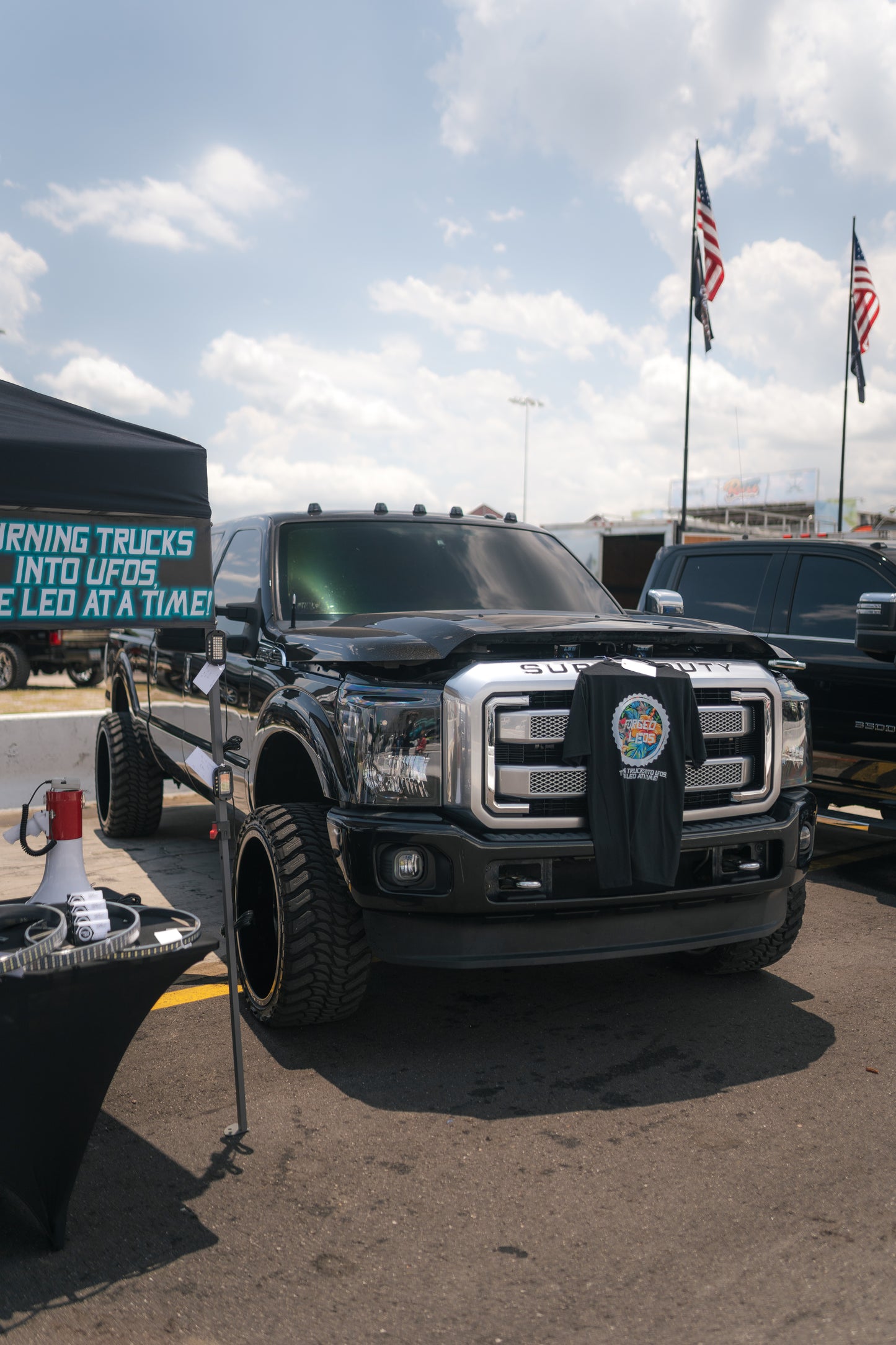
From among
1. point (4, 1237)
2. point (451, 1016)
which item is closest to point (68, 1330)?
point (4, 1237)

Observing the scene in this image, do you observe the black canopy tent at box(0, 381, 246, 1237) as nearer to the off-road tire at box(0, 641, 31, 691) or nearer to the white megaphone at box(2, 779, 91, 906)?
the white megaphone at box(2, 779, 91, 906)

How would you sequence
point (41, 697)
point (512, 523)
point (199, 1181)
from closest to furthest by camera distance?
1. point (199, 1181)
2. point (512, 523)
3. point (41, 697)

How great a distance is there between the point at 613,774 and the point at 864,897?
11.0 feet

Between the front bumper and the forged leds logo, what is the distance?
32cm

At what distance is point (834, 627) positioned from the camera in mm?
7066

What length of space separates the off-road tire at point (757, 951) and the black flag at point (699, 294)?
2825 cm

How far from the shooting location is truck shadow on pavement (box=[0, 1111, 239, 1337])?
2.60 metres

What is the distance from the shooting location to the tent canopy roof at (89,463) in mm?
3062

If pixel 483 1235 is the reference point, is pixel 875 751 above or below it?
above

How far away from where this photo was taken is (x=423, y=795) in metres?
3.67

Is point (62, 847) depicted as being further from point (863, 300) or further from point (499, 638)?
point (863, 300)

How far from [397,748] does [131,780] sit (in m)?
4.13

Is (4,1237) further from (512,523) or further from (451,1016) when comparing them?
(512,523)

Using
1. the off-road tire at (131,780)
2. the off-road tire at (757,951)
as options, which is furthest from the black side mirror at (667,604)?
the off-road tire at (131,780)
